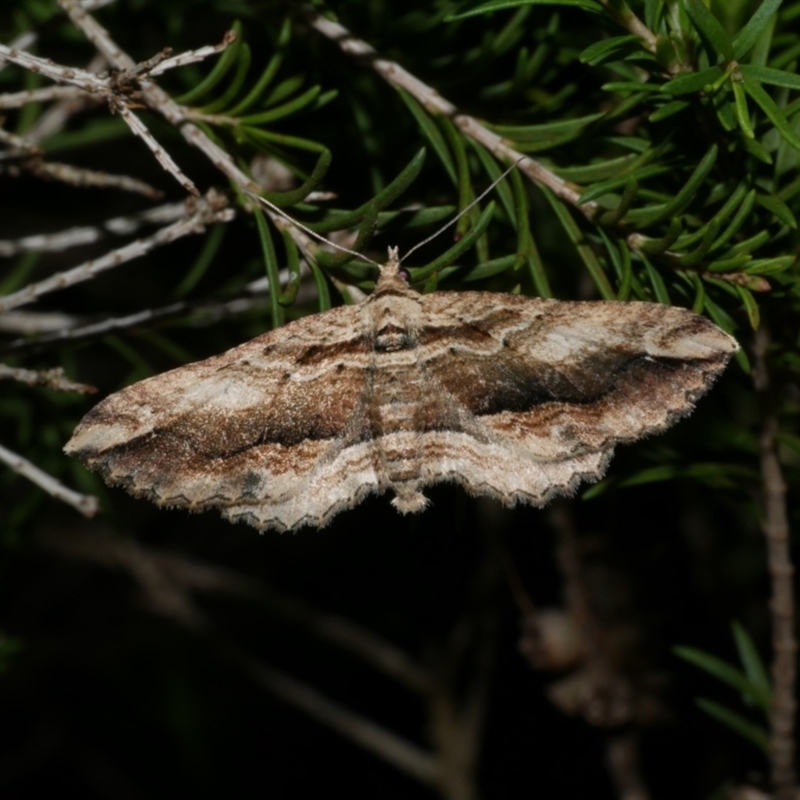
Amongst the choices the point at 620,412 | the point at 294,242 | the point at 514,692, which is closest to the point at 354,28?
the point at 294,242

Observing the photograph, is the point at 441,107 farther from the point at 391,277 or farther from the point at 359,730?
the point at 359,730

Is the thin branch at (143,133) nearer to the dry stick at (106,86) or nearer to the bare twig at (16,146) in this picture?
the dry stick at (106,86)

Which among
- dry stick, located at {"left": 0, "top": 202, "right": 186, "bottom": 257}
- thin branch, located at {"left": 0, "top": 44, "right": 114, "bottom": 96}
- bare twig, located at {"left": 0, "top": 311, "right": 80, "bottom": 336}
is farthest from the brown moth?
thin branch, located at {"left": 0, "top": 44, "right": 114, "bottom": 96}

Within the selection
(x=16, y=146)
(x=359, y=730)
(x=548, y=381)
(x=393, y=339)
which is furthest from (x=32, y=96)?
(x=359, y=730)

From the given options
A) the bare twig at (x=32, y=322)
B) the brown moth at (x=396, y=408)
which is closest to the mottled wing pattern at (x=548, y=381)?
the brown moth at (x=396, y=408)

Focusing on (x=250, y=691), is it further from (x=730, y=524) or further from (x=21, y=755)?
(x=730, y=524)

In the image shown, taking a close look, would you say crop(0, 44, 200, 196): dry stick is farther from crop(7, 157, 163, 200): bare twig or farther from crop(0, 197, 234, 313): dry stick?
crop(7, 157, 163, 200): bare twig
